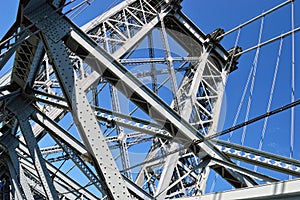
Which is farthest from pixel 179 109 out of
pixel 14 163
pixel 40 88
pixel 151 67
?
pixel 14 163

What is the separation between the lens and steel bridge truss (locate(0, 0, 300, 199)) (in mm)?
5574

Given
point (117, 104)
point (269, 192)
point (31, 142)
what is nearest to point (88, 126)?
point (269, 192)

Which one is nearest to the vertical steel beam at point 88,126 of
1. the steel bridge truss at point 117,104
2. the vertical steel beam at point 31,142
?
the steel bridge truss at point 117,104

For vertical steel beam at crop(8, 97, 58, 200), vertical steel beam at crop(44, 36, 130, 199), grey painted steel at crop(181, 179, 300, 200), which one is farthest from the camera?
vertical steel beam at crop(8, 97, 58, 200)

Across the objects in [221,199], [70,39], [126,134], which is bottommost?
[221,199]

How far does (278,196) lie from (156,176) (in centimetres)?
570

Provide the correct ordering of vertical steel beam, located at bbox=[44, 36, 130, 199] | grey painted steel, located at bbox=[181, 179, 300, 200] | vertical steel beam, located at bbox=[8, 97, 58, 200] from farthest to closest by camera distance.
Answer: vertical steel beam, located at bbox=[8, 97, 58, 200]
vertical steel beam, located at bbox=[44, 36, 130, 199]
grey painted steel, located at bbox=[181, 179, 300, 200]

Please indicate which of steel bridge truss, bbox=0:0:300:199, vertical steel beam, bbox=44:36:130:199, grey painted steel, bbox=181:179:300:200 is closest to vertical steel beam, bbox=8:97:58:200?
steel bridge truss, bbox=0:0:300:199

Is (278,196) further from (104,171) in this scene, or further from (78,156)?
(78,156)

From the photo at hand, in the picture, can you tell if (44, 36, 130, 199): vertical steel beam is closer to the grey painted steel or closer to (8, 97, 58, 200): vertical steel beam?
the grey painted steel

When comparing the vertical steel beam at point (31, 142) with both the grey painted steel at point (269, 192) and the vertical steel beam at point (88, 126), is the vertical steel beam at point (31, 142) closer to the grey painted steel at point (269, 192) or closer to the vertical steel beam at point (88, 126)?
the vertical steel beam at point (88, 126)

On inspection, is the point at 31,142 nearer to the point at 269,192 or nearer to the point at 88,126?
the point at 88,126

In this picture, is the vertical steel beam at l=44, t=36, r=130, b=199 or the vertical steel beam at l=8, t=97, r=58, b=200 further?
the vertical steel beam at l=8, t=97, r=58, b=200

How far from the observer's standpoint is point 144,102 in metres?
6.47
